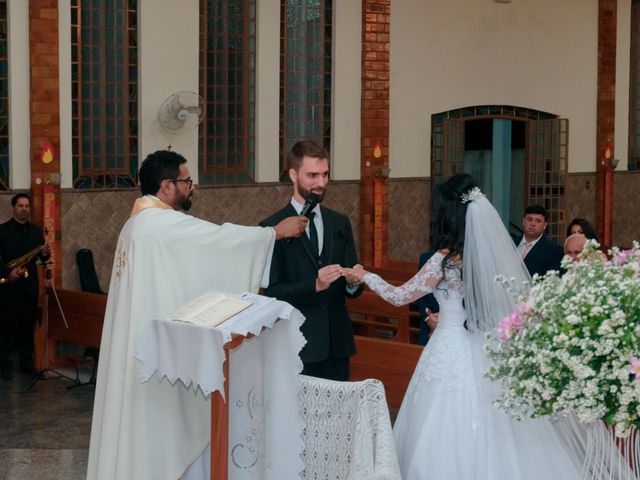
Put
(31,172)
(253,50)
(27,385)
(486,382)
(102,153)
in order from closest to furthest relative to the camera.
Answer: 1. (486,382)
2. (27,385)
3. (31,172)
4. (102,153)
5. (253,50)

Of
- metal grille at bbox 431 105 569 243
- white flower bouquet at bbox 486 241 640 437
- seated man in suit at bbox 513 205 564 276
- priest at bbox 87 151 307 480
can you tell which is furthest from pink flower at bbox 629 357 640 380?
metal grille at bbox 431 105 569 243

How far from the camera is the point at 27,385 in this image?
30.2ft

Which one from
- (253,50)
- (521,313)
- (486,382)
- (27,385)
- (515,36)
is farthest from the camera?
(515,36)

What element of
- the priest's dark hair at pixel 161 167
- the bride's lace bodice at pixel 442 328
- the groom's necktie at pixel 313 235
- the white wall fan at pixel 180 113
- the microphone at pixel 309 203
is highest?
the white wall fan at pixel 180 113

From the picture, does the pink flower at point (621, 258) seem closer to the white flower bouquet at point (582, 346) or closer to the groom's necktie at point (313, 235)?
the white flower bouquet at point (582, 346)

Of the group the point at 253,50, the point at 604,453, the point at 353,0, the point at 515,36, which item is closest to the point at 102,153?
the point at 253,50

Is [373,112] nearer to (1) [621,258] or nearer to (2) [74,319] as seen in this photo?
(2) [74,319]

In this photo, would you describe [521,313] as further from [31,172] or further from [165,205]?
[31,172]

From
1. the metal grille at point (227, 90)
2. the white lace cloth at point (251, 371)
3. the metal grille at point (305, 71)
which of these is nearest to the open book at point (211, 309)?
the white lace cloth at point (251, 371)

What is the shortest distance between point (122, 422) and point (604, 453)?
6.90 ft

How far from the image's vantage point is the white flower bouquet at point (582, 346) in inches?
125

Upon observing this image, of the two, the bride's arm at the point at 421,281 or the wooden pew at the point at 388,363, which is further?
the wooden pew at the point at 388,363

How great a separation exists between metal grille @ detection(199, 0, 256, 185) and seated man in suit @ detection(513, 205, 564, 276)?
471 centimetres

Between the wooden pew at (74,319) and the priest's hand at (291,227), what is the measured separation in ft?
14.6
